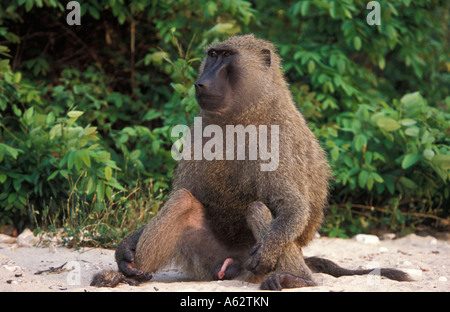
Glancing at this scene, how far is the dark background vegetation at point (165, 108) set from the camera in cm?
448

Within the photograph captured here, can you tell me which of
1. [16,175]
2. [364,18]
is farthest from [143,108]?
[364,18]

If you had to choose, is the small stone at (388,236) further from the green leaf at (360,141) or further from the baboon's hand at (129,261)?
the baboon's hand at (129,261)

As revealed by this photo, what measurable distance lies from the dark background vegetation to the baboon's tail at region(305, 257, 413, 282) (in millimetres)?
1274

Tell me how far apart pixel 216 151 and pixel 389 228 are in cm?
254

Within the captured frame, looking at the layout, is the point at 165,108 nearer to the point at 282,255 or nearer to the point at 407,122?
the point at 407,122

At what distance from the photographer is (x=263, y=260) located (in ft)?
9.84

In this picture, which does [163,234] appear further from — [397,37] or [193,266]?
[397,37]

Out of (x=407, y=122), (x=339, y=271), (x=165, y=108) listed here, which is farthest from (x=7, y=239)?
(x=407, y=122)

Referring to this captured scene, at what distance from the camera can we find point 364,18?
568 cm

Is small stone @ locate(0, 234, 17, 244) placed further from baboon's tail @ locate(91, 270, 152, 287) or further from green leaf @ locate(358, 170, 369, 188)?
green leaf @ locate(358, 170, 369, 188)

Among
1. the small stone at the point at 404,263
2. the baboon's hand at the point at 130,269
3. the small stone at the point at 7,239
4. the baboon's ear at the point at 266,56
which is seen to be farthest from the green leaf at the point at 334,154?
the small stone at the point at 7,239

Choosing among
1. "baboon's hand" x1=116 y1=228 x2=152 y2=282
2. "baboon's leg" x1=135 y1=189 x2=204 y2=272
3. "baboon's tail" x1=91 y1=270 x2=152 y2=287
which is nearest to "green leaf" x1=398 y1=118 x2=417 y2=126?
"baboon's leg" x1=135 y1=189 x2=204 y2=272

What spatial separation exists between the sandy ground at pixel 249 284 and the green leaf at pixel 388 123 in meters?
0.98

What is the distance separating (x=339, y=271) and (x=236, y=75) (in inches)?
53.9
